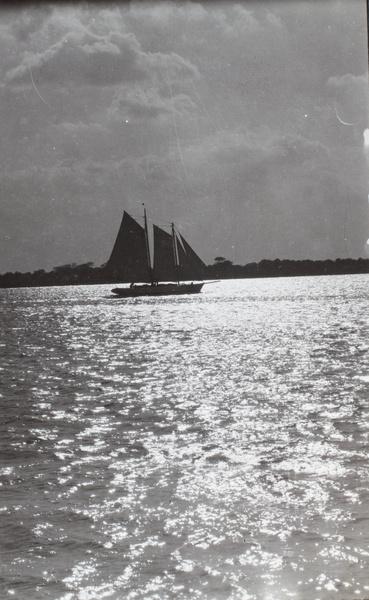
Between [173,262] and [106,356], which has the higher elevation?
[173,262]

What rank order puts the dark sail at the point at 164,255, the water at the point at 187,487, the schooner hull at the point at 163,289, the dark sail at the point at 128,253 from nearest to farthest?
1. the water at the point at 187,487
2. the dark sail at the point at 128,253
3. the dark sail at the point at 164,255
4. the schooner hull at the point at 163,289

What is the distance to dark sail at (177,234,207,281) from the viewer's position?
9325 centimetres

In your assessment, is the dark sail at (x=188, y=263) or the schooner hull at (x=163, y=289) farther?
the schooner hull at (x=163, y=289)

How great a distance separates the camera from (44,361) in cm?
3478

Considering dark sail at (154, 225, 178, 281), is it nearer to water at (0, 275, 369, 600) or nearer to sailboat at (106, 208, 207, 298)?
sailboat at (106, 208, 207, 298)

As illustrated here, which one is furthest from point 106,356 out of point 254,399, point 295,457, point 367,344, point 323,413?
point 295,457

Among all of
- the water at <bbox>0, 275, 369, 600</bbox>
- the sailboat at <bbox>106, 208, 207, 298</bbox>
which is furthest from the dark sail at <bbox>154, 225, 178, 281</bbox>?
the water at <bbox>0, 275, 369, 600</bbox>

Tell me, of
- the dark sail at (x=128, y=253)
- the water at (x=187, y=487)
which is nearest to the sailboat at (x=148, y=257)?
the dark sail at (x=128, y=253)

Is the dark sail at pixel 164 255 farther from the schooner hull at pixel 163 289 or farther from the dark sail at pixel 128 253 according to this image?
the schooner hull at pixel 163 289

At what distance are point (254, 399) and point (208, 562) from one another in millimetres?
12759

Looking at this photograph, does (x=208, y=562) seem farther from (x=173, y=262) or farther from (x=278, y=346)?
(x=173, y=262)

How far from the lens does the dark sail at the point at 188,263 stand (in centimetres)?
9325

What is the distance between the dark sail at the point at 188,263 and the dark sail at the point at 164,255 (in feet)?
3.66

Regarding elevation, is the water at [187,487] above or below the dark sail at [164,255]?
below
